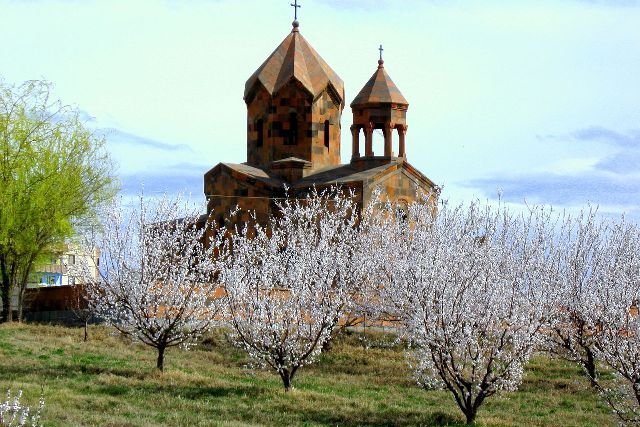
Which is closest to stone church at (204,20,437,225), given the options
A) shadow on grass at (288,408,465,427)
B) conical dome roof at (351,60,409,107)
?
conical dome roof at (351,60,409,107)

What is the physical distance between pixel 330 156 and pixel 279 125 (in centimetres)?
235

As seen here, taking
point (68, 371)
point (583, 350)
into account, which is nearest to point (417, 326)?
point (68, 371)

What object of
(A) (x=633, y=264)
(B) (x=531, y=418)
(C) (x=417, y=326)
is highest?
(A) (x=633, y=264)

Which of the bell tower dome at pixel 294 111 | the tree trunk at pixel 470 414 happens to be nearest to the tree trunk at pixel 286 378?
the tree trunk at pixel 470 414

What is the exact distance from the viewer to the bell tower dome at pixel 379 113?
3175cm

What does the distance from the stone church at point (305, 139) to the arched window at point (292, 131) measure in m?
0.04

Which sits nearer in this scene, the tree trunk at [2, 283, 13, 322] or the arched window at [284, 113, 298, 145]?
the tree trunk at [2, 283, 13, 322]

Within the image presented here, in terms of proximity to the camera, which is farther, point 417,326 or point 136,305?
point 136,305

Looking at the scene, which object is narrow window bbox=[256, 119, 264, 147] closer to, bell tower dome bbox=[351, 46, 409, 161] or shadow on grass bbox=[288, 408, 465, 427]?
bell tower dome bbox=[351, 46, 409, 161]

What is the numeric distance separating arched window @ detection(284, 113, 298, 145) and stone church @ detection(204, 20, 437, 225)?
1.5 inches

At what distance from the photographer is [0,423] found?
39.5ft

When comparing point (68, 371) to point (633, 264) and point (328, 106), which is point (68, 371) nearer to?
point (633, 264)

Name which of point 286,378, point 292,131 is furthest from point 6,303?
point 286,378

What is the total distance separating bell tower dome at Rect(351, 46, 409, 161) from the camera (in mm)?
31750
